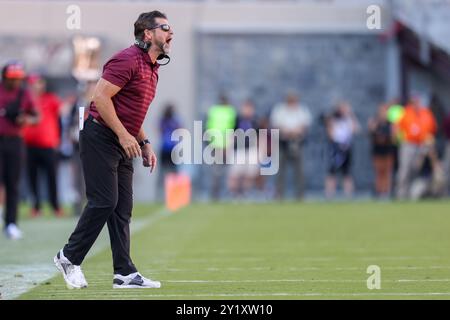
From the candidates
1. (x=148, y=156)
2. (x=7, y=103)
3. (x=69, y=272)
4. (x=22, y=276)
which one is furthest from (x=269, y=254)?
(x=7, y=103)

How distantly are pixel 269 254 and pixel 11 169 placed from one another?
4.64m

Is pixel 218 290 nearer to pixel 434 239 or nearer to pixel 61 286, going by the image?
pixel 61 286

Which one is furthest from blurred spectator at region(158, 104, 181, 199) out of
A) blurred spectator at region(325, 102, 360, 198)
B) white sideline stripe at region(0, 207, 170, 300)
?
white sideline stripe at region(0, 207, 170, 300)

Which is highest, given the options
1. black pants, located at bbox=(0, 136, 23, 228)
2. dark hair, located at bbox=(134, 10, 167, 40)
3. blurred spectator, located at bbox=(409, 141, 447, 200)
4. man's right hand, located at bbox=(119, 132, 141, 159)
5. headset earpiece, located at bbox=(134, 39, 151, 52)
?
dark hair, located at bbox=(134, 10, 167, 40)

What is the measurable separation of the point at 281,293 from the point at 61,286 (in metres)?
1.89

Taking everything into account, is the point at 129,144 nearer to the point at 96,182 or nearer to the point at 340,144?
the point at 96,182

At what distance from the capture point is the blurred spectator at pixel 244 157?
28.1 meters

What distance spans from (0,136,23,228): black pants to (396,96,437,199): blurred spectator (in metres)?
12.3

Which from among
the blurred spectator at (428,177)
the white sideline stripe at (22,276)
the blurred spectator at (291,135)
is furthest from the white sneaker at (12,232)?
the blurred spectator at (428,177)

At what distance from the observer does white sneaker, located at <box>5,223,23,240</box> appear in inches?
671

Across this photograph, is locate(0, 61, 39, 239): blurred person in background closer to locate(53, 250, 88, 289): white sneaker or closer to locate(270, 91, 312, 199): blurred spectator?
locate(53, 250, 88, 289): white sneaker

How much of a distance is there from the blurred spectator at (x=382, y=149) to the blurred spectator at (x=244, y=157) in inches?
103

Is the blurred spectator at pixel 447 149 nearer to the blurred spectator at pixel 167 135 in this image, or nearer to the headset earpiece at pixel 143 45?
the blurred spectator at pixel 167 135

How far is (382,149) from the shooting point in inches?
1131
